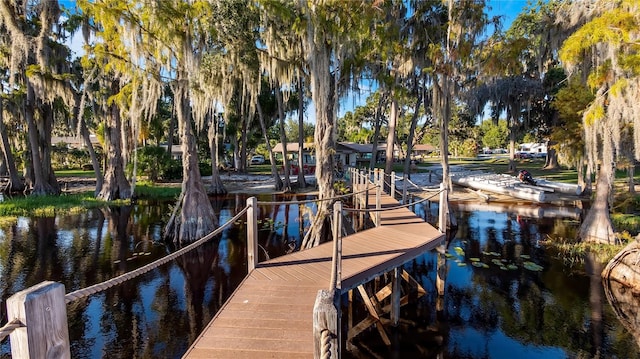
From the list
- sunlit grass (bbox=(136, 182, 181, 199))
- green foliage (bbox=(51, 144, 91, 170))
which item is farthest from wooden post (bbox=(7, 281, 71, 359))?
green foliage (bbox=(51, 144, 91, 170))

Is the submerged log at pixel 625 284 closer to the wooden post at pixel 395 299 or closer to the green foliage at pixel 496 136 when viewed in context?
the wooden post at pixel 395 299

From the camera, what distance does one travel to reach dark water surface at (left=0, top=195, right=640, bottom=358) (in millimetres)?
6691

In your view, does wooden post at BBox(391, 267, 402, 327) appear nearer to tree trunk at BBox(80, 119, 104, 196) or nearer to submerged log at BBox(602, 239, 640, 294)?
submerged log at BBox(602, 239, 640, 294)

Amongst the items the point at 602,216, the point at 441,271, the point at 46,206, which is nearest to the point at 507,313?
the point at 441,271

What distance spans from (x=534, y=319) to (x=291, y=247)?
7.87 metres

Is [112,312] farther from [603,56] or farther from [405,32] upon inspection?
[405,32]

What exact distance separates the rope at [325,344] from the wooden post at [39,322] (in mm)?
1508

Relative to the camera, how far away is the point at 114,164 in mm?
21984

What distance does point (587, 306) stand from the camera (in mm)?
8094

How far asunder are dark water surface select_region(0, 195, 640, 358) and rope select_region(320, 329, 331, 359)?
4.62m

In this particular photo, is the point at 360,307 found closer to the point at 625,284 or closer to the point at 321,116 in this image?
the point at 321,116

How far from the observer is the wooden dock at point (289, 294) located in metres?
3.92

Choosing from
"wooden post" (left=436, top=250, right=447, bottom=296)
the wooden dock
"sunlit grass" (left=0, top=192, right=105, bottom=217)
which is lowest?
"wooden post" (left=436, top=250, right=447, bottom=296)

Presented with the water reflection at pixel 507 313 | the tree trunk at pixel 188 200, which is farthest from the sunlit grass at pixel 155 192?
the water reflection at pixel 507 313
